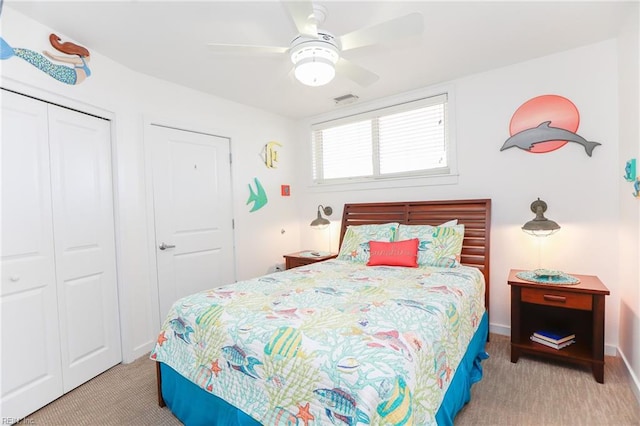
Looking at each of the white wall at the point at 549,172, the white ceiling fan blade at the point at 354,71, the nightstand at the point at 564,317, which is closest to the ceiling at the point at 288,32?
the white wall at the point at 549,172

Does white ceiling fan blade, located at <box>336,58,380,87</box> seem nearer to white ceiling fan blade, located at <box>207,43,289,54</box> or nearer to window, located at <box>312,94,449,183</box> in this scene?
white ceiling fan blade, located at <box>207,43,289,54</box>

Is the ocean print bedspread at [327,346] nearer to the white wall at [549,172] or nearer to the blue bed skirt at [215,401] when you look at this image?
the blue bed skirt at [215,401]

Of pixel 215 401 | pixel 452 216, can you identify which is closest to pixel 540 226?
pixel 452 216

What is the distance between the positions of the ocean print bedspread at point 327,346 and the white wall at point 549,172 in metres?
0.99

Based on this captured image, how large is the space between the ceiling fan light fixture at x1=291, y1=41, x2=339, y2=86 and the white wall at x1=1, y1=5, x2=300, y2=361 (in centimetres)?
171

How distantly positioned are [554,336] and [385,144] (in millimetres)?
2416

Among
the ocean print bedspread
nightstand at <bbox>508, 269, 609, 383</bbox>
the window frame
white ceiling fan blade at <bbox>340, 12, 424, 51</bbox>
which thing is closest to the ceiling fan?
white ceiling fan blade at <bbox>340, 12, 424, 51</bbox>

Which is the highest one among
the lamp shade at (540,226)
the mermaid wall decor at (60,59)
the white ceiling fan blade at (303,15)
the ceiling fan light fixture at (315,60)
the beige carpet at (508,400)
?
the mermaid wall decor at (60,59)

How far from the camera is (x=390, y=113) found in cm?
354

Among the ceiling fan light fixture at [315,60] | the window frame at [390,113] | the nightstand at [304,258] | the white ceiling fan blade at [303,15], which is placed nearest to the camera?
the white ceiling fan blade at [303,15]

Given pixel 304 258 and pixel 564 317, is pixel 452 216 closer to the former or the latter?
pixel 564 317

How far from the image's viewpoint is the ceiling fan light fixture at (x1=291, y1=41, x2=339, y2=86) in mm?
1704

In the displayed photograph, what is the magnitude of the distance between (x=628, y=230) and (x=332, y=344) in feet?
7.83

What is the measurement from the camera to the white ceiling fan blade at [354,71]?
1.91 metres
